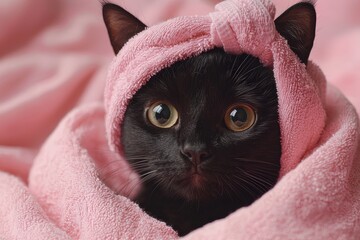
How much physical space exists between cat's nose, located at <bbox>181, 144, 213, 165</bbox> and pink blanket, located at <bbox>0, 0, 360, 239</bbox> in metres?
0.14

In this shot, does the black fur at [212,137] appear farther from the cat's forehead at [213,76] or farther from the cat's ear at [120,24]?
the cat's ear at [120,24]

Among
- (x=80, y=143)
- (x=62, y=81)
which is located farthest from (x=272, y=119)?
(x=62, y=81)

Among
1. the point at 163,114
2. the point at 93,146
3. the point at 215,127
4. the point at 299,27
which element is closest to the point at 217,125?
the point at 215,127

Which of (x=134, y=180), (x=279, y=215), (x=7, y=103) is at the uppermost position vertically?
(x=279, y=215)

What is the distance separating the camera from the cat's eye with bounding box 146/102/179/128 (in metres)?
1.13

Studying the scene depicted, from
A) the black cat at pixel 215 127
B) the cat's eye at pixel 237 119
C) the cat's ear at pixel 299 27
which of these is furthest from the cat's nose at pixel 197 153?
the cat's ear at pixel 299 27

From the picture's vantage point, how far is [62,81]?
174 centimetres

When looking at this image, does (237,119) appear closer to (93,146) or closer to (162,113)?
(162,113)

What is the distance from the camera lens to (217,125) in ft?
3.57

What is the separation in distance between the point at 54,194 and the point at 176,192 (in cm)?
32

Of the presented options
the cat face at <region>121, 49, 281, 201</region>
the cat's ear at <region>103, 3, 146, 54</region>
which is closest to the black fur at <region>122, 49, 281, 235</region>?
the cat face at <region>121, 49, 281, 201</region>

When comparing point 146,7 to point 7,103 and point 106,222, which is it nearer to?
point 7,103

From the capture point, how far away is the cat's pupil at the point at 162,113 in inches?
44.5

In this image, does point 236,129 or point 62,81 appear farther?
point 62,81
